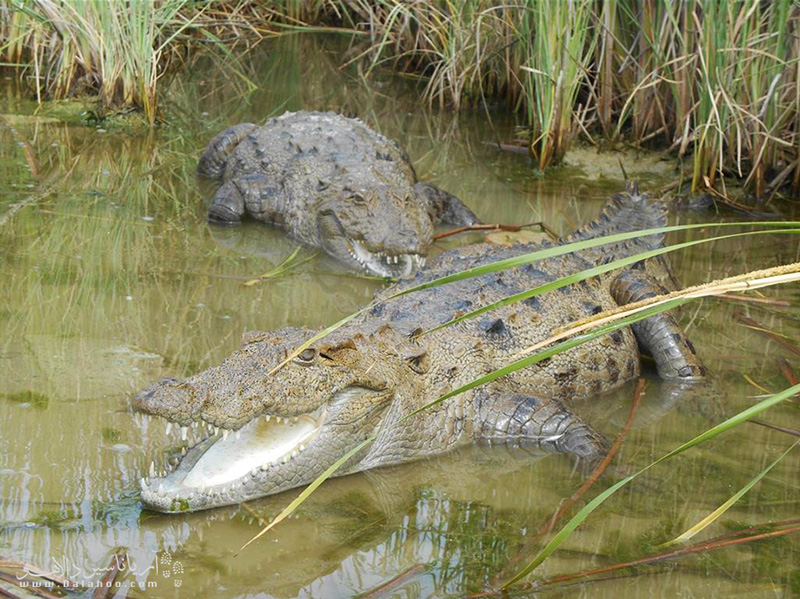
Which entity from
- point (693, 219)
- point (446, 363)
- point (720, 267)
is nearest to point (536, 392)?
point (446, 363)

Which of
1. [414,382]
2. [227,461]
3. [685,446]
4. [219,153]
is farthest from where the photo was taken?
[219,153]

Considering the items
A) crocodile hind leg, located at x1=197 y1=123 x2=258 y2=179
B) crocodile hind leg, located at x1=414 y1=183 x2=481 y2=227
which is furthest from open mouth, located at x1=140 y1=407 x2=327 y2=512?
crocodile hind leg, located at x1=197 y1=123 x2=258 y2=179

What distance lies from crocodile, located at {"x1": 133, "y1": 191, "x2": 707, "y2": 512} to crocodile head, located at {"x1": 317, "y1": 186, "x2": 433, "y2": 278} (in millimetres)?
717

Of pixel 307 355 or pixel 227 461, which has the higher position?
pixel 307 355

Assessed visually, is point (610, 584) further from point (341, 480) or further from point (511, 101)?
point (511, 101)

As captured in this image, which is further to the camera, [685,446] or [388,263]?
[388,263]

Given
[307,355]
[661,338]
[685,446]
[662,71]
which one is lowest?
[661,338]

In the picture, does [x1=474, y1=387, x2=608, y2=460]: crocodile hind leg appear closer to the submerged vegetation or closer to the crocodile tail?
the crocodile tail

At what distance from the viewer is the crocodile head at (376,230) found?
6.34 m

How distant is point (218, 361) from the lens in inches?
186

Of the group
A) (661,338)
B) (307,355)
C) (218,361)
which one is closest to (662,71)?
(661,338)

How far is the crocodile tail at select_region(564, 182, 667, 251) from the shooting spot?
17.9ft

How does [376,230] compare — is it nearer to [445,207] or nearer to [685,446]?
[445,207]

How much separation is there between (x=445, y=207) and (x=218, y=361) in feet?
9.28
